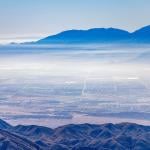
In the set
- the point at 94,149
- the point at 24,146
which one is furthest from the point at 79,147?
the point at 24,146

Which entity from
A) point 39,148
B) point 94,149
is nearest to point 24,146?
point 39,148

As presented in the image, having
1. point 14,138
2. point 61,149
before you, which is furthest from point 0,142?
point 61,149

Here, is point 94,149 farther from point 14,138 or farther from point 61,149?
point 14,138

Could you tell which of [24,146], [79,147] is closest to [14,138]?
[24,146]

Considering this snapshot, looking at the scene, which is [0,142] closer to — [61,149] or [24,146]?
[24,146]

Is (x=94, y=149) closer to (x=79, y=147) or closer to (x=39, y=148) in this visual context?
(x=79, y=147)

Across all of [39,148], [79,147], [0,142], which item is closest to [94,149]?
[79,147]

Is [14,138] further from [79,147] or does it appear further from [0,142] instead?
[79,147]
